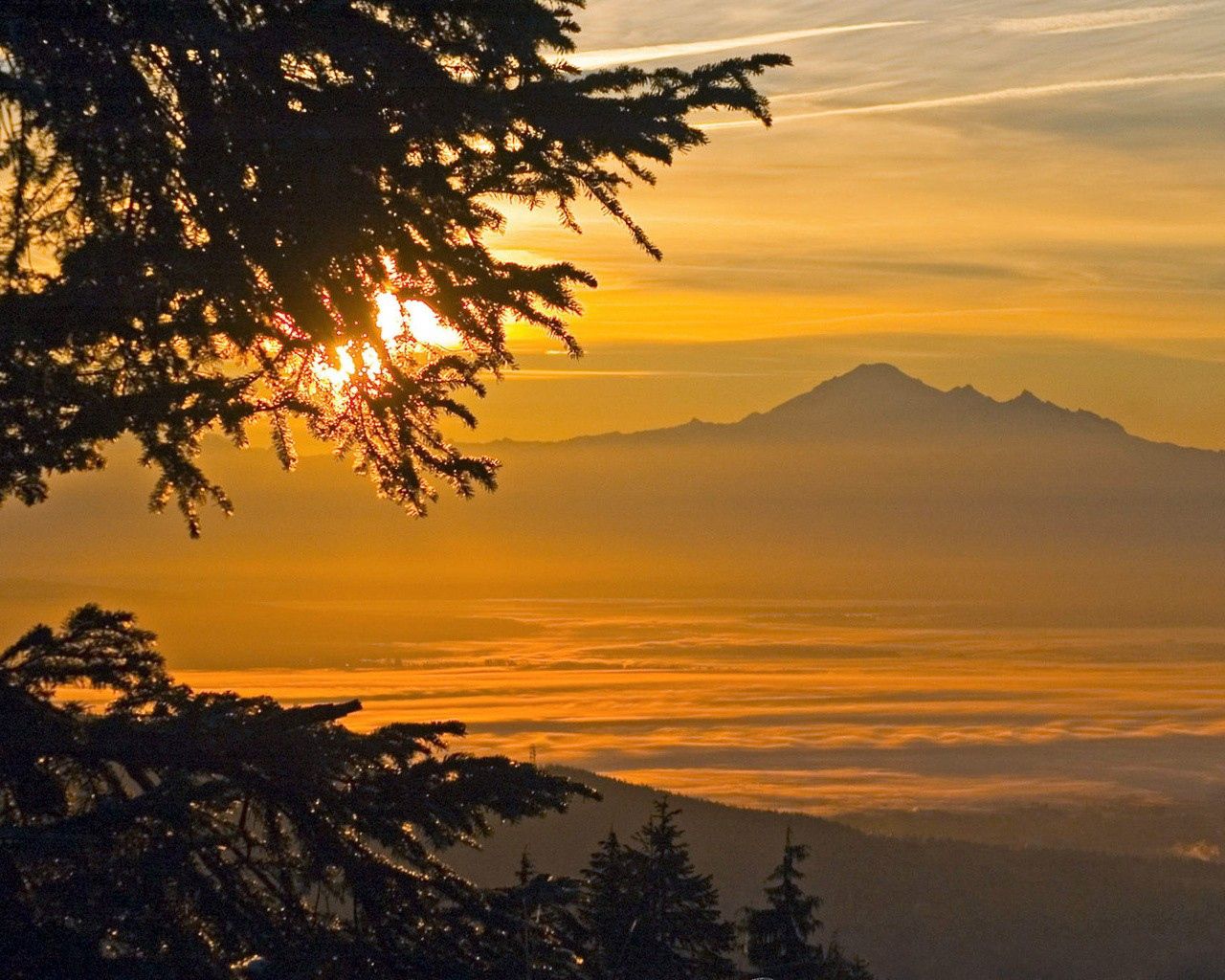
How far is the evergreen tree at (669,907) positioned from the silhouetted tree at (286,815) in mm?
1909

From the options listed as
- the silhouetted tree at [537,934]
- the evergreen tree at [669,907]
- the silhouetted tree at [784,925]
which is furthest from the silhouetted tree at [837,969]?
the silhouetted tree at [537,934]

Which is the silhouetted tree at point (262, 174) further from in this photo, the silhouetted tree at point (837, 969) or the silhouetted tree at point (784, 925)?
the silhouetted tree at point (784, 925)

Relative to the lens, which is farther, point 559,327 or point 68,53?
point 559,327

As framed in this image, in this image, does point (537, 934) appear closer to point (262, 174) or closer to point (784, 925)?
point (262, 174)

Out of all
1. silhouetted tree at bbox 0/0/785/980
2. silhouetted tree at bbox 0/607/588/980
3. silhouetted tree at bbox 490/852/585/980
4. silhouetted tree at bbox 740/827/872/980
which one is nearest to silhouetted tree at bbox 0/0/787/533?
silhouetted tree at bbox 0/0/785/980

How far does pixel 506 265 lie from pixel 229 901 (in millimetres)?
3265

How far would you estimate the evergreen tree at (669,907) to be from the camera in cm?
1173

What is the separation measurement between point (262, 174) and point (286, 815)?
117 inches

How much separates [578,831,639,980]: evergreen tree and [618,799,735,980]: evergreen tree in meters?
0.12

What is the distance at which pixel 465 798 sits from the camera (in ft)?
24.6

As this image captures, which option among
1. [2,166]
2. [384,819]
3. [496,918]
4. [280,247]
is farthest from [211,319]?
[496,918]

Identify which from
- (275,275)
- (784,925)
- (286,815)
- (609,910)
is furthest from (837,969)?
(275,275)

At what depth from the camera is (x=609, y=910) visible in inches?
628

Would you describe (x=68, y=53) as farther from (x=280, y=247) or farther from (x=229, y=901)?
(x=229, y=901)
